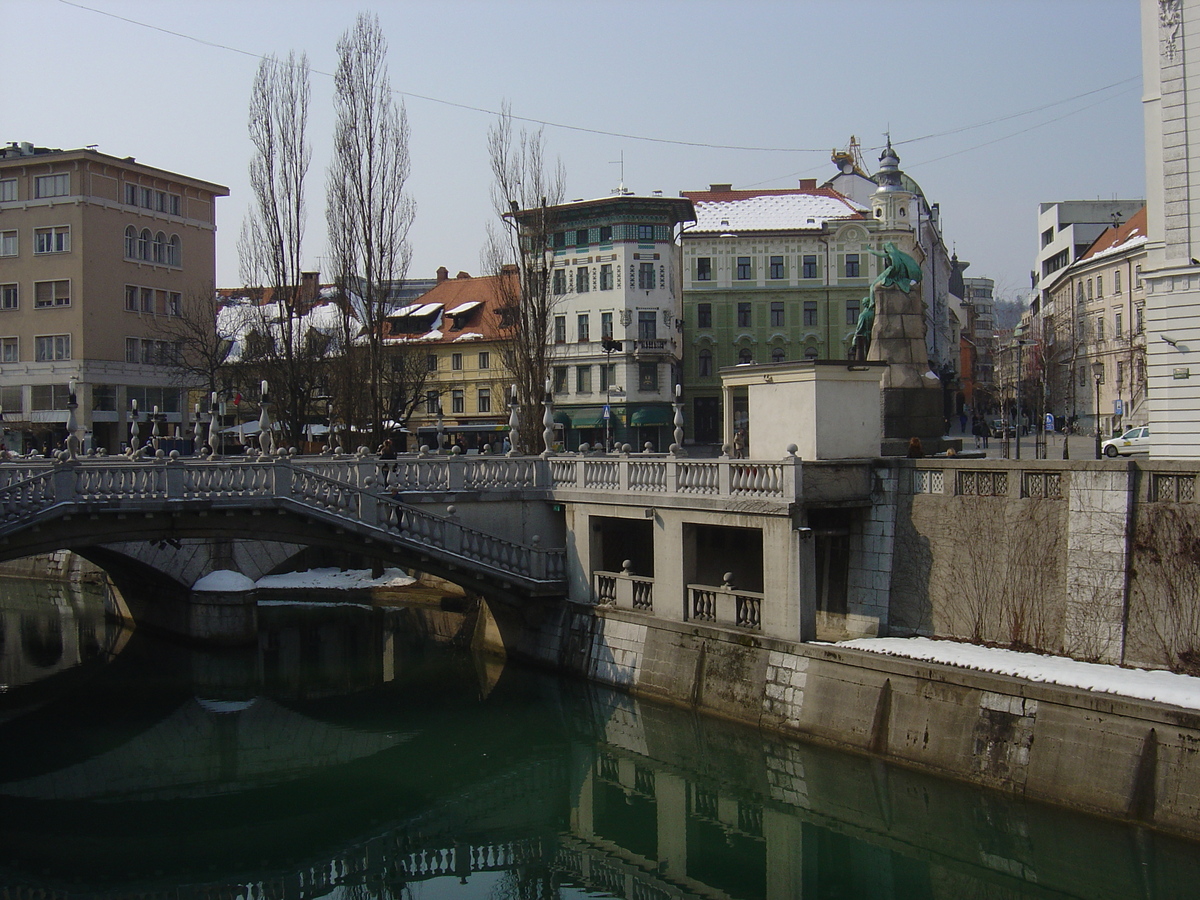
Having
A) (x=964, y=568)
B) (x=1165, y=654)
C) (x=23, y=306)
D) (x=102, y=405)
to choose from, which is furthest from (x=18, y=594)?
(x=1165, y=654)

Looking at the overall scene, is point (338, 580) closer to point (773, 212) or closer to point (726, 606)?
point (726, 606)

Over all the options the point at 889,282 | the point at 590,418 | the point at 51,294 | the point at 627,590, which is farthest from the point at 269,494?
the point at 590,418

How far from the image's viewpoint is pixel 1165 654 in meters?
17.2

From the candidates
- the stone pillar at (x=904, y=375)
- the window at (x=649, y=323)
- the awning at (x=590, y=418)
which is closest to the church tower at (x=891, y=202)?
the window at (x=649, y=323)

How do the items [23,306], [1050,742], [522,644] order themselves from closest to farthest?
[1050,742]
[522,644]
[23,306]

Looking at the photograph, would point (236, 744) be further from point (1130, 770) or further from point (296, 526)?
point (1130, 770)

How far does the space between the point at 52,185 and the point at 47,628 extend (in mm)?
26115

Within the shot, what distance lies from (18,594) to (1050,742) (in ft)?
127

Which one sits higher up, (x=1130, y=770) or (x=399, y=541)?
(x=399, y=541)

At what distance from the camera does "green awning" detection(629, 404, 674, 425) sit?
6284cm

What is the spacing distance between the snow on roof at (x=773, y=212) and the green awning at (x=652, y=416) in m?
11.3

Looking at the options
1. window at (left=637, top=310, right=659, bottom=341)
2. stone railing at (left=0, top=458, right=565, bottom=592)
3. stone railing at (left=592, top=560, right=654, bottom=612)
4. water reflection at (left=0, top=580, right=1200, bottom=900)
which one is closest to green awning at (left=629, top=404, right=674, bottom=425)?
window at (left=637, top=310, right=659, bottom=341)

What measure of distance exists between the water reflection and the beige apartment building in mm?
28557

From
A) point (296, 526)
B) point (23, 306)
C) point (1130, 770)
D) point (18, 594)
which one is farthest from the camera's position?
point (23, 306)
